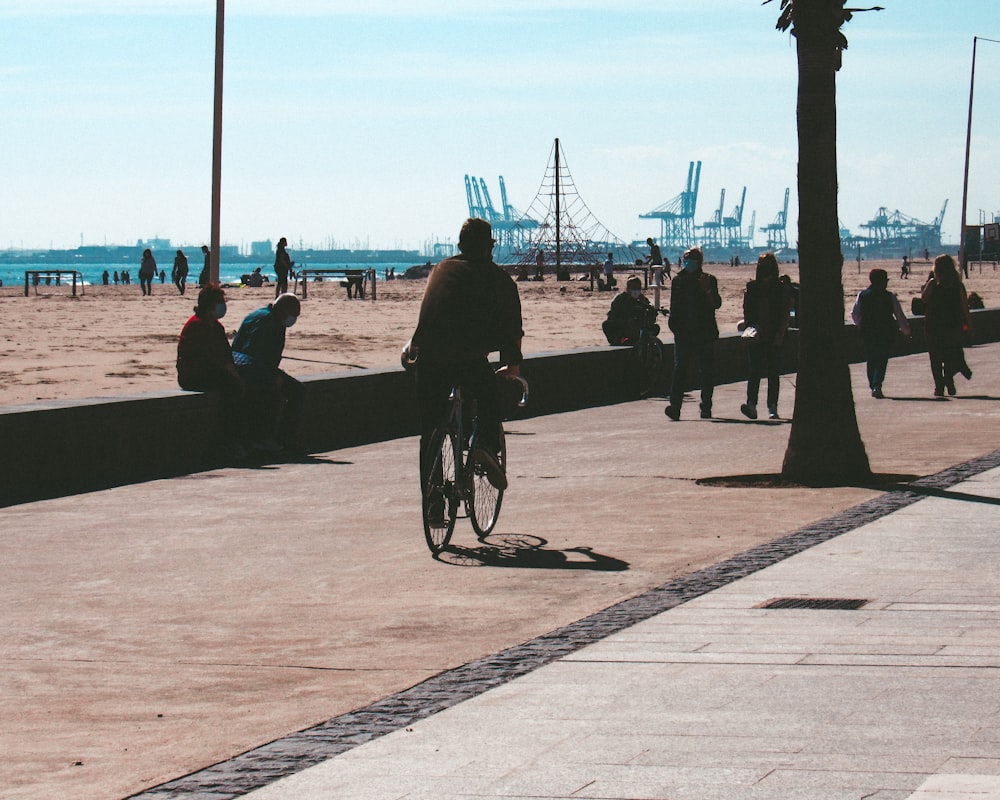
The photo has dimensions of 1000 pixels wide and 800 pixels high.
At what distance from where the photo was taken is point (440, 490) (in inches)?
328

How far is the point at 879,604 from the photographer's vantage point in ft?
21.6

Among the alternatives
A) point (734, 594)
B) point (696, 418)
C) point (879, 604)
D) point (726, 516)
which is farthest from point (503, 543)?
point (696, 418)

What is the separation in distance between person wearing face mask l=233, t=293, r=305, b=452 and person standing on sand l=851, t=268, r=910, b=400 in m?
7.33

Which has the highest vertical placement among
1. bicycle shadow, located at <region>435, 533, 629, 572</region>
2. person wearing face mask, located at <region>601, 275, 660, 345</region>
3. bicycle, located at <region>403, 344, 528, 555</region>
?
person wearing face mask, located at <region>601, 275, 660, 345</region>

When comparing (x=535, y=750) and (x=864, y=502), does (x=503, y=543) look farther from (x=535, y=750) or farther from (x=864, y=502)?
(x=535, y=750)

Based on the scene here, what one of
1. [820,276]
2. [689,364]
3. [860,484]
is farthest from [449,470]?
[689,364]

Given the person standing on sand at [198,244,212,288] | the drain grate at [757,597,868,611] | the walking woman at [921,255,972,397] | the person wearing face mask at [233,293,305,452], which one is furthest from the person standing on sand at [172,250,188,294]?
the drain grate at [757,597,868,611]

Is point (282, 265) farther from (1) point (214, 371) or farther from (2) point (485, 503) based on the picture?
(2) point (485, 503)

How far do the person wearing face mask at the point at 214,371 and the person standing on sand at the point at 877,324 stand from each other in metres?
7.84

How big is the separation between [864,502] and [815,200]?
218 cm

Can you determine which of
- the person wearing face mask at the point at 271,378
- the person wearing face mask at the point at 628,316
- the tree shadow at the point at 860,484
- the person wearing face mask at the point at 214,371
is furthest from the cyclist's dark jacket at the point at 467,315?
the person wearing face mask at the point at 628,316

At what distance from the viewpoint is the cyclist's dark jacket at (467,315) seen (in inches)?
332

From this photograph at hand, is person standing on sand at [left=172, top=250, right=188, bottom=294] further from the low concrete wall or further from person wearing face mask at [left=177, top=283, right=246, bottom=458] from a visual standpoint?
person wearing face mask at [left=177, top=283, right=246, bottom=458]

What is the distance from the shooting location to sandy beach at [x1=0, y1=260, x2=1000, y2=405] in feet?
70.6
